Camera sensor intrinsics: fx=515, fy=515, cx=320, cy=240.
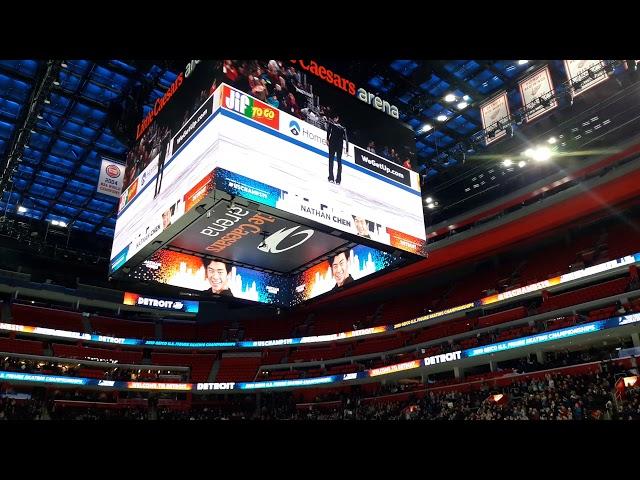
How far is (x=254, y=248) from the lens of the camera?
1052 cm

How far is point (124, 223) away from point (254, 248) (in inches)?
106

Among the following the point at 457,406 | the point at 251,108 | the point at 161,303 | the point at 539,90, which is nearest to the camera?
the point at 251,108

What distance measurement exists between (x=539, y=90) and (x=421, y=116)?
5.58 m

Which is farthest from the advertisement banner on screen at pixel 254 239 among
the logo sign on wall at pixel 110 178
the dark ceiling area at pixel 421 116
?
the logo sign on wall at pixel 110 178

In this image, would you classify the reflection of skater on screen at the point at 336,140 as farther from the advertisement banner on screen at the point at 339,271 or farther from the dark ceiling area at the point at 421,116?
the dark ceiling area at the point at 421,116

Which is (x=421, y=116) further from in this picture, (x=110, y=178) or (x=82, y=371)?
(x=82, y=371)

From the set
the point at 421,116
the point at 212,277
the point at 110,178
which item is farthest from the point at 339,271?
the point at 421,116

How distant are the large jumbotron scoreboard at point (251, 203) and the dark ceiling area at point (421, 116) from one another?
4.18 m

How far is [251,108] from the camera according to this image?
845 cm

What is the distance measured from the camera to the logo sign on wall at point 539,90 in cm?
1264

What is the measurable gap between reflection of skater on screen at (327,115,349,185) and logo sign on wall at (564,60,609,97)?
6.15m

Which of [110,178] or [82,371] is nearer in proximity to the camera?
[110,178]

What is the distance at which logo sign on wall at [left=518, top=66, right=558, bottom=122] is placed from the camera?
497 inches

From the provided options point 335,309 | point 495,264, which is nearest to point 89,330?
point 335,309
